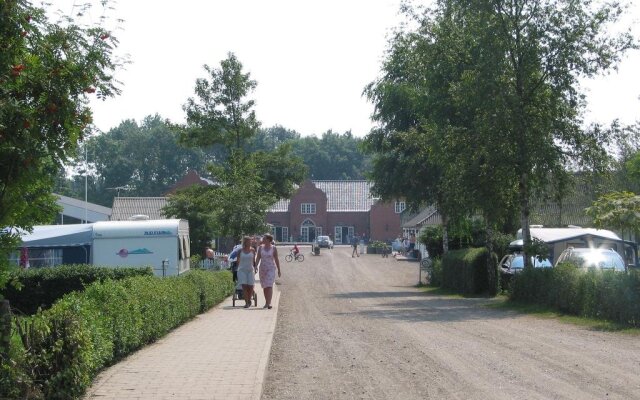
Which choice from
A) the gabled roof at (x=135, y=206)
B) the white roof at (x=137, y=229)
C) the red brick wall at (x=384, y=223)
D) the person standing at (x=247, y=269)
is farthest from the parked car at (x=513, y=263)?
the red brick wall at (x=384, y=223)

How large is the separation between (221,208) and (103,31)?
3232cm

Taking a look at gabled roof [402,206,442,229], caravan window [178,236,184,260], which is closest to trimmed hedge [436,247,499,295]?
caravan window [178,236,184,260]

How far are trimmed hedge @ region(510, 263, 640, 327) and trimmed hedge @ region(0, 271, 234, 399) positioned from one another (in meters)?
9.14

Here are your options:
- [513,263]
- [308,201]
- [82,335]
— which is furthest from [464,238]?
[308,201]

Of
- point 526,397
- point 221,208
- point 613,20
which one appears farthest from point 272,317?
point 221,208

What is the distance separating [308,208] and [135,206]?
130 feet

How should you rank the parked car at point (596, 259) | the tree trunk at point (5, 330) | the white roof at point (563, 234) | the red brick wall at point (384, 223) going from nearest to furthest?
1. the tree trunk at point (5, 330)
2. the parked car at point (596, 259)
3. the white roof at point (563, 234)
4. the red brick wall at point (384, 223)

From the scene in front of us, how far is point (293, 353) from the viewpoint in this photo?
13.3 meters

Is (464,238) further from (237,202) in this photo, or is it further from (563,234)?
(237,202)

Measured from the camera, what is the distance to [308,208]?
108250mm

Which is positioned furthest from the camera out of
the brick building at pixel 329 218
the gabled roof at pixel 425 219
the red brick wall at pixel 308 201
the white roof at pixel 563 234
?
the red brick wall at pixel 308 201

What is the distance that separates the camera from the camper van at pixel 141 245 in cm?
3106

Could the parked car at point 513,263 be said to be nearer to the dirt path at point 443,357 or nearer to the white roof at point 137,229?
the dirt path at point 443,357

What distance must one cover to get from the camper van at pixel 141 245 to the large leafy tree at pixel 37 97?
75.9ft
